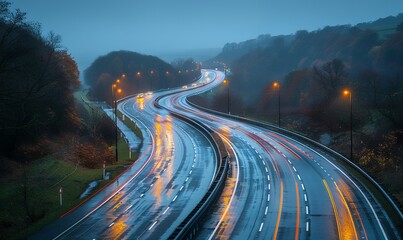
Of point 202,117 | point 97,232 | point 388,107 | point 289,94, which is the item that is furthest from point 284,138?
point 289,94

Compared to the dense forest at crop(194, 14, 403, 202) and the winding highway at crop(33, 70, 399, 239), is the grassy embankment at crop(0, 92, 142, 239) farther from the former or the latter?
the dense forest at crop(194, 14, 403, 202)

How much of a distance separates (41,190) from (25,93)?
23.9ft

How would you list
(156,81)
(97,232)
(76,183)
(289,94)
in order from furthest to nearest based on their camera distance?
1. (156,81)
2. (289,94)
3. (76,183)
4. (97,232)

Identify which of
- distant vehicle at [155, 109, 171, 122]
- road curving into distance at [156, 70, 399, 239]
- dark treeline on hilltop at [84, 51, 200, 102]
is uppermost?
dark treeline on hilltop at [84, 51, 200, 102]

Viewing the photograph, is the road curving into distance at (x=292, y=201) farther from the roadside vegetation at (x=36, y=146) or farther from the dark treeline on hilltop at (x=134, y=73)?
the dark treeline on hilltop at (x=134, y=73)

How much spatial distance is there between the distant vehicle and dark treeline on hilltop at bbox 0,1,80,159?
601 inches

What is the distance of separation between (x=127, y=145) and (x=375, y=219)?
35126mm

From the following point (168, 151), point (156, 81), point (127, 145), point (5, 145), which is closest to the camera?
point (5, 145)

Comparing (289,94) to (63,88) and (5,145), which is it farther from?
(5,145)

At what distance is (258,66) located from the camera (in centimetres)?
17425

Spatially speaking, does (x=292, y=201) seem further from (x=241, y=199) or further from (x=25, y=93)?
(x=25, y=93)

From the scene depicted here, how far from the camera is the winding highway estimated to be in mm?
25219

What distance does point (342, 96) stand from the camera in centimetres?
7162

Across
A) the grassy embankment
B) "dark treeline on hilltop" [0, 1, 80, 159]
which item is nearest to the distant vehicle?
"dark treeline on hilltop" [0, 1, 80, 159]
